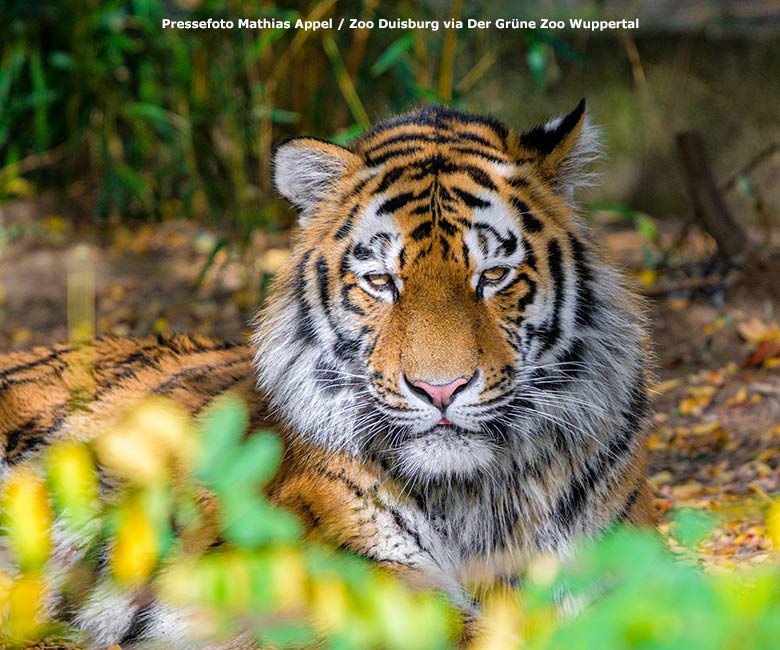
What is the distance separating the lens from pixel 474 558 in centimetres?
231

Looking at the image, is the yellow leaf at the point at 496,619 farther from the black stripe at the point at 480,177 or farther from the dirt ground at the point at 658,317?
the black stripe at the point at 480,177

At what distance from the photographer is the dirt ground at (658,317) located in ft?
10.4

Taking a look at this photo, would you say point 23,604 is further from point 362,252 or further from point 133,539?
point 362,252

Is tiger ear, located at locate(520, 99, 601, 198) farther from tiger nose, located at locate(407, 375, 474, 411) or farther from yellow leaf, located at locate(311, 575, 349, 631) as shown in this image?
yellow leaf, located at locate(311, 575, 349, 631)

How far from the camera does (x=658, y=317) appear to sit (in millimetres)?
4406

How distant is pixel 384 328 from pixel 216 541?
56cm

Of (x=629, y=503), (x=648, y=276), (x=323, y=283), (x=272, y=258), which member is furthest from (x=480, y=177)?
(x=272, y=258)

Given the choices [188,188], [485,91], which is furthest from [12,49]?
[485,91]

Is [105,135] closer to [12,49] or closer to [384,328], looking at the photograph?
[12,49]

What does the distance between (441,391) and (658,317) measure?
2.61 metres

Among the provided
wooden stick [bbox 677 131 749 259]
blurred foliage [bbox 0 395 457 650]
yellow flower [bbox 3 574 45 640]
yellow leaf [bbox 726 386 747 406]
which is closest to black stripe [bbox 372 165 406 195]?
blurred foliage [bbox 0 395 457 650]

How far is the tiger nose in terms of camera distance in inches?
79.1

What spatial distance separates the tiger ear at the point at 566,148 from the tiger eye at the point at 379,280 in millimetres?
443

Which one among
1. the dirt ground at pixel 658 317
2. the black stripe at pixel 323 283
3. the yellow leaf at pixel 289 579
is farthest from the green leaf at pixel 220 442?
the black stripe at pixel 323 283
